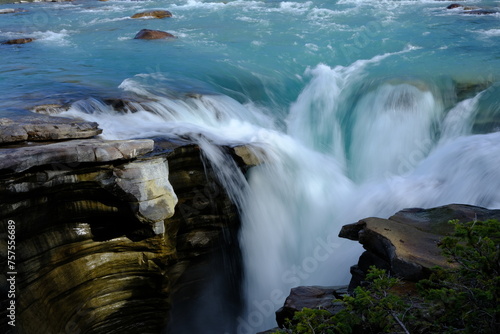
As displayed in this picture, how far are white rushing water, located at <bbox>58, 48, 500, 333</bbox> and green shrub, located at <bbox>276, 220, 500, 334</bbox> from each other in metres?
2.63

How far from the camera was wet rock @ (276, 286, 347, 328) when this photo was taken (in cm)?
541

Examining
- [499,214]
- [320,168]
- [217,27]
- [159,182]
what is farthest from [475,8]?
[159,182]

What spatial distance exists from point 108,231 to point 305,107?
20.0 ft

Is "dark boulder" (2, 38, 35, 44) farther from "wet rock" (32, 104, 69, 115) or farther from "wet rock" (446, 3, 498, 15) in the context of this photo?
"wet rock" (446, 3, 498, 15)

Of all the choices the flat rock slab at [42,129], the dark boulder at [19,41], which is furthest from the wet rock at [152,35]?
the flat rock slab at [42,129]

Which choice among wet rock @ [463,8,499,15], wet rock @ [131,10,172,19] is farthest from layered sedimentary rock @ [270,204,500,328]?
wet rock @ [131,10,172,19]

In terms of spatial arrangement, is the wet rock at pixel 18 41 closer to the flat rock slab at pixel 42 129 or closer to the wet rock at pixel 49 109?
the wet rock at pixel 49 109

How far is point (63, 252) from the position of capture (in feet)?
18.6

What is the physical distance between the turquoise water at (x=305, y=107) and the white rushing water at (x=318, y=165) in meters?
0.02

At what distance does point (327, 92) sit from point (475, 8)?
10453 millimetres

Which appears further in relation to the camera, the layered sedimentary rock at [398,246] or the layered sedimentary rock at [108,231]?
the layered sedimentary rock at [108,231]

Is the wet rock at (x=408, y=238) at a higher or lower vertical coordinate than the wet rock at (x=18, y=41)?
lower

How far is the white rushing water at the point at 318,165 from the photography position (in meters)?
7.21

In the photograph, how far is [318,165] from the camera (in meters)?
8.81
